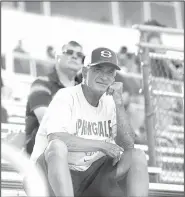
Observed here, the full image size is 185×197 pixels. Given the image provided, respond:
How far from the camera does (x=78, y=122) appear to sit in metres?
3.11

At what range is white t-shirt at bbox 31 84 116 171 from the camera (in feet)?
9.96

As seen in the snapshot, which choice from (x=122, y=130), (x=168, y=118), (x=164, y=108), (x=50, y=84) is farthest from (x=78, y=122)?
(x=168, y=118)

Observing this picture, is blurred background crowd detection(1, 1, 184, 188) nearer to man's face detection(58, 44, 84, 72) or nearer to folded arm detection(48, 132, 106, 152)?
man's face detection(58, 44, 84, 72)

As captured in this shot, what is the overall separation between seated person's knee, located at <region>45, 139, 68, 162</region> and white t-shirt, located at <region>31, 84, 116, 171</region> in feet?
0.50

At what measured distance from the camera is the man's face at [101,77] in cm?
318

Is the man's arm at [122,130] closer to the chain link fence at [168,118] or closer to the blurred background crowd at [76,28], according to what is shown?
the chain link fence at [168,118]

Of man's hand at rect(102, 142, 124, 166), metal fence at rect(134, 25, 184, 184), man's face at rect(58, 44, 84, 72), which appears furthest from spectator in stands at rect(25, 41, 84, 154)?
man's hand at rect(102, 142, 124, 166)

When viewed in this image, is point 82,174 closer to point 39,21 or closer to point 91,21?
point 39,21

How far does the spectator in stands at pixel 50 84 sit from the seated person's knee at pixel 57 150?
1.08 m

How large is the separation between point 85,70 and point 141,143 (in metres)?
1.81

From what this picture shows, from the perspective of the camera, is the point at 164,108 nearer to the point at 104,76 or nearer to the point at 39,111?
the point at 39,111

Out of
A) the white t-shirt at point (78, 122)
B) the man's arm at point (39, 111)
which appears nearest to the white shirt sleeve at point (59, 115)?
the white t-shirt at point (78, 122)

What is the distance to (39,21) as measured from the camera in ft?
36.9

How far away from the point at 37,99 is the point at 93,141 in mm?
1243
